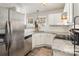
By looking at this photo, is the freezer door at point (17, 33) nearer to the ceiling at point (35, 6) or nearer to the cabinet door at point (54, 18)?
the ceiling at point (35, 6)

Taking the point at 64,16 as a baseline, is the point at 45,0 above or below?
above

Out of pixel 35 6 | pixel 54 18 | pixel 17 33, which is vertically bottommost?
pixel 17 33

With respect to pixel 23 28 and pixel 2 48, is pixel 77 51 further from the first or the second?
pixel 2 48

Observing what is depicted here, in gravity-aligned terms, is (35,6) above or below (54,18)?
above

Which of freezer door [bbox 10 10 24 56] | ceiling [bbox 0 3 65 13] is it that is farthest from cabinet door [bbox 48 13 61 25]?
freezer door [bbox 10 10 24 56]

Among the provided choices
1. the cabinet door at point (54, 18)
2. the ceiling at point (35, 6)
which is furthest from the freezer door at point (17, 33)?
the cabinet door at point (54, 18)

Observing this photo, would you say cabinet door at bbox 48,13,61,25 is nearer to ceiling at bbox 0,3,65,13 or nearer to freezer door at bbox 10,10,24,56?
ceiling at bbox 0,3,65,13

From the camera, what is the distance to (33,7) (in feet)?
6.98

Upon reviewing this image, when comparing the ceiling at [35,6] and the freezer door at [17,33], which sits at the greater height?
the ceiling at [35,6]

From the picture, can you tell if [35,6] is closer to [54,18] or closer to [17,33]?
[54,18]

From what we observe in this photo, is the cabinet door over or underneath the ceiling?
underneath

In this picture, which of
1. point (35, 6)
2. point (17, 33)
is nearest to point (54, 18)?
point (35, 6)

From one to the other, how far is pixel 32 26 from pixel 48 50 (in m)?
0.44

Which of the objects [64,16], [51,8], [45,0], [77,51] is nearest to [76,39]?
[77,51]
